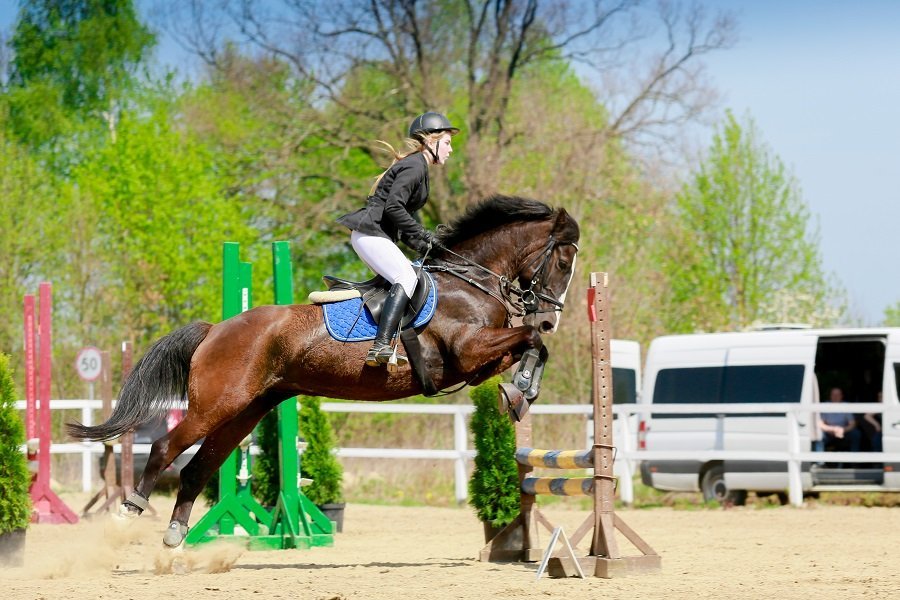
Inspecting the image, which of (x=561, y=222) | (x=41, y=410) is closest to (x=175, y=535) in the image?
(x=561, y=222)

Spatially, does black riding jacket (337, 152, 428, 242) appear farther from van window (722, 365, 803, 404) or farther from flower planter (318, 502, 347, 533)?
van window (722, 365, 803, 404)

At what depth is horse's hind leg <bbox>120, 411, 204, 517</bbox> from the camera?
754cm

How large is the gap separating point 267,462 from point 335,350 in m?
3.04

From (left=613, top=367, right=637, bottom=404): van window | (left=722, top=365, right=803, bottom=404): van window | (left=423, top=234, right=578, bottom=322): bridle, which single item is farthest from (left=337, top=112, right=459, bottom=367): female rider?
(left=613, top=367, right=637, bottom=404): van window

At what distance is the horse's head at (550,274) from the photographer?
7629mm

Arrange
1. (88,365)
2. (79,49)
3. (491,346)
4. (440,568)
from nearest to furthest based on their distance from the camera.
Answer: (491,346), (440,568), (88,365), (79,49)

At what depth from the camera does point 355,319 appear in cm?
741

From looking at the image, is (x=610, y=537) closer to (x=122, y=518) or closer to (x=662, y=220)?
(x=122, y=518)

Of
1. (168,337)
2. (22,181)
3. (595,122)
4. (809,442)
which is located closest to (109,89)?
(22,181)

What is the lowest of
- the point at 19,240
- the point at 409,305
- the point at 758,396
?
the point at 758,396

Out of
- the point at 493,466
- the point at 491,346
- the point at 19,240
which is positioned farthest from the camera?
the point at 19,240

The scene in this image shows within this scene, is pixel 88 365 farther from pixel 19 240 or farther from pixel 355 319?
pixel 355 319

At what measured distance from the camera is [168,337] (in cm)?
780

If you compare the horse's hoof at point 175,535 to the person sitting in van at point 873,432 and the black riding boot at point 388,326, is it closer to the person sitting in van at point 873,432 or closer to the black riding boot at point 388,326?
the black riding boot at point 388,326
